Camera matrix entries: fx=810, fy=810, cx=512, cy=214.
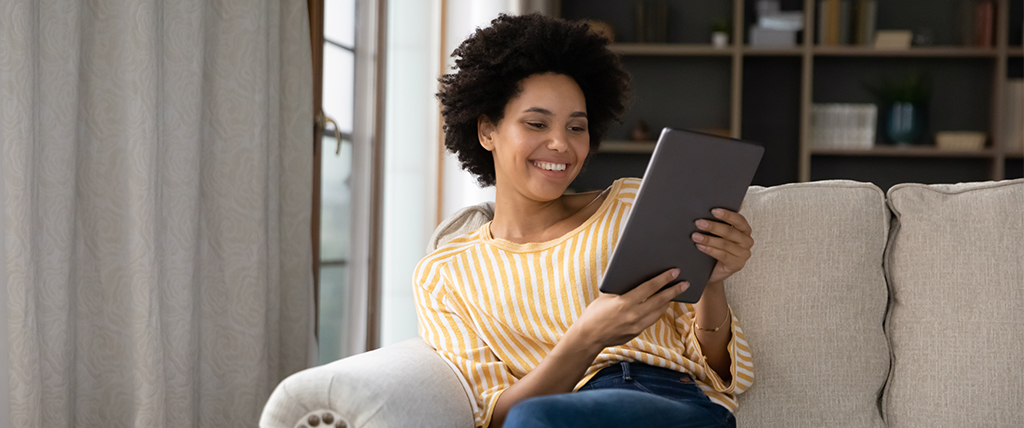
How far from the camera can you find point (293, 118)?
1.93m

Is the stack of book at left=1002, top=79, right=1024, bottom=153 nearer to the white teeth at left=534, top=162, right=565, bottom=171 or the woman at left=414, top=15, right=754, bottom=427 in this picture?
the woman at left=414, top=15, right=754, bottom=427

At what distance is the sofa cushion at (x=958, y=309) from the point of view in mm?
1346

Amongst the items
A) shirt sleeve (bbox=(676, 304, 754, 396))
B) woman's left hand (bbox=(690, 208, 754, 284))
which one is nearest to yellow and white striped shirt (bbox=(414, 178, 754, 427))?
shirt sleeve (bbox=(676, 304, 754, 396))

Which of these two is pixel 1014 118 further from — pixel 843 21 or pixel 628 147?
pixel 628 147

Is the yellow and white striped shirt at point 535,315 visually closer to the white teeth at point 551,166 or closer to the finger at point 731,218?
the white teeth at point 551,166

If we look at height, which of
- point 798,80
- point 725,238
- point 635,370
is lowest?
point 635,370

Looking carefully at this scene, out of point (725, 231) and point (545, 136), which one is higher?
point (545, 136)

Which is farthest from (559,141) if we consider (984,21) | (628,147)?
(984,21)

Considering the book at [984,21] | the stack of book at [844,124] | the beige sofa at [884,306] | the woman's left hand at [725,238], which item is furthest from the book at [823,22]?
the woman's left hand at [725,238]

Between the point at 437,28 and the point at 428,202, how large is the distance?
66 cm

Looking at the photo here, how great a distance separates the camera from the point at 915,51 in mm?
3660

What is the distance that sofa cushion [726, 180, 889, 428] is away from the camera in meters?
1.39

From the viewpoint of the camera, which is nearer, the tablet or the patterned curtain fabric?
the tablet

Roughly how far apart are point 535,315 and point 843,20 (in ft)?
9.98
